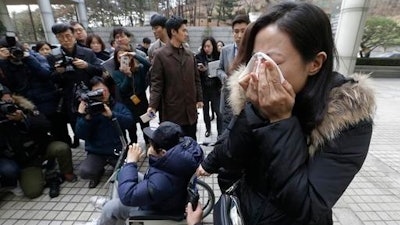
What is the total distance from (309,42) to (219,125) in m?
3.46

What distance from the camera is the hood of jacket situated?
1.66m

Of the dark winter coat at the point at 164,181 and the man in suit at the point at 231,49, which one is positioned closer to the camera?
the dark winter coat at the point at 164,181

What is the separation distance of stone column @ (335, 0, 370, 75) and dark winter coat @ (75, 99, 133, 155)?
156 inches

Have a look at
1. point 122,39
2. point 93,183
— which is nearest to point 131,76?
point 122,39

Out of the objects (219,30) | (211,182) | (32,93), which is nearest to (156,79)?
(211,182)

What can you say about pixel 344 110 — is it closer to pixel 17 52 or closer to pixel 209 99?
pixel 17 52

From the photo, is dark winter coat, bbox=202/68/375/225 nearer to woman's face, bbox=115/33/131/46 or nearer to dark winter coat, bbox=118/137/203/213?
dark winter coat, bbox=118/137/203/213

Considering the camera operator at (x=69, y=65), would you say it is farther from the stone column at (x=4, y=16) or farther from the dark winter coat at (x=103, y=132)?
the stone column at (x=4, y=16)

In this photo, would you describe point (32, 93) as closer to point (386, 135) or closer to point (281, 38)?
point (281, 38)

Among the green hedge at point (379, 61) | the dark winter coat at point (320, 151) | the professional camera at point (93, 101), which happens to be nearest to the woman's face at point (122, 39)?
the professional camera at point (93, 101)

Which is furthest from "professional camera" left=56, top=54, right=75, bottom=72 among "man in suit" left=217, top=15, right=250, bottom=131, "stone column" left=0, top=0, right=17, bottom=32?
"stone column" left=0, top=0, right=17, bottom=32

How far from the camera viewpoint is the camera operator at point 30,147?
2682 millimetres

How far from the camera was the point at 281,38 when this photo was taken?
0.79 meters

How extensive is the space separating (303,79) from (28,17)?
70.6 feet
